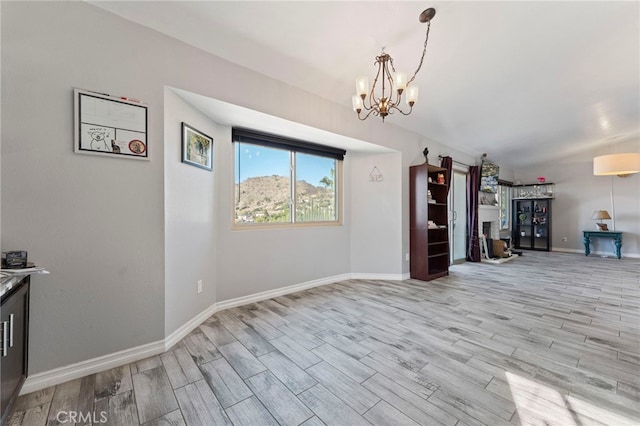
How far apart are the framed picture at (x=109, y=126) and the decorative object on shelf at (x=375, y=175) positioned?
10.8 ft

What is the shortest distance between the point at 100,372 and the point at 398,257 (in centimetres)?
386

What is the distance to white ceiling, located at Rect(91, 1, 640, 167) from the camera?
2.05m

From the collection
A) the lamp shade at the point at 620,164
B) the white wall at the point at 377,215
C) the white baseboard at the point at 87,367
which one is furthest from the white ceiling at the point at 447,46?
the white baseboard at the point at 87,367

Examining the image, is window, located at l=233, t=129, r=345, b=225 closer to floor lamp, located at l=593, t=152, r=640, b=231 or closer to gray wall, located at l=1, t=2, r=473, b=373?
gray wall, located at l=1, t=2, r=473, b=373

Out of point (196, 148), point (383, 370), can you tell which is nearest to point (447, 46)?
point (196, 148)

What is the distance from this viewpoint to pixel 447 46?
262 cm

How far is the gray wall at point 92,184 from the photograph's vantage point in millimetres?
1600

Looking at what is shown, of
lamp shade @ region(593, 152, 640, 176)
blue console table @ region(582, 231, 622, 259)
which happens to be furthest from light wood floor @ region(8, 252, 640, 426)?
blue console table @ region(582, 231, 622, 259)

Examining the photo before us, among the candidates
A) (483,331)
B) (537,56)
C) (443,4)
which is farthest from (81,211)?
(537,56)

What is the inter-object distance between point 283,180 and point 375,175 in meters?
1.66

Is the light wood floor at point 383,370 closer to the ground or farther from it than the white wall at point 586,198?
closer to the ground

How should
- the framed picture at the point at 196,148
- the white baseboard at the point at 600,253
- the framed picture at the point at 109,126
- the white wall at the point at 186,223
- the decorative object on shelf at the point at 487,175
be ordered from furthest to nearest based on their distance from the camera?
1. the white baseboard at the point at 600,253
2. the decorative object on shelf at the point at 487,175
3. the framed picture at the point at 196,148
4. the white wall at the point at 186,223
5. the framed picture at the point at 109,126

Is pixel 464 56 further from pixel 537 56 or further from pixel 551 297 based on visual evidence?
pixel 551 297

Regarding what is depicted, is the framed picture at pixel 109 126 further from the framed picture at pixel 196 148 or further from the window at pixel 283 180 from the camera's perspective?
the window at pixel 283 180
